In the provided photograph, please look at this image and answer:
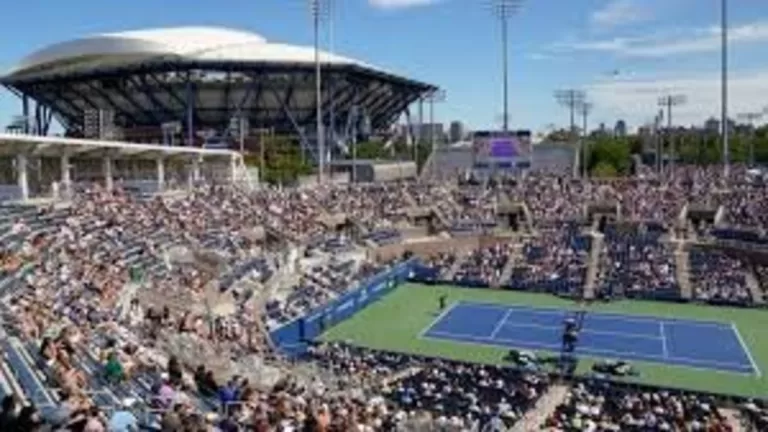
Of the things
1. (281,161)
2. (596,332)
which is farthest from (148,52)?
(596,332)

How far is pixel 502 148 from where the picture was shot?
194 ft

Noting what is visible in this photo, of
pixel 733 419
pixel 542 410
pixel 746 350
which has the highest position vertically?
pixel 542 410

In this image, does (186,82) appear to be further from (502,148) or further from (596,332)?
(596,332)

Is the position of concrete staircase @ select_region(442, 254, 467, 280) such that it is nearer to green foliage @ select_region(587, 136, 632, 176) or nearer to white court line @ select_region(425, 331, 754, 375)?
white court line @ select_region(425, 331, 754, 375)

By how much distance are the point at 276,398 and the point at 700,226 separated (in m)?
39.3

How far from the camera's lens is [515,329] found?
34531mm

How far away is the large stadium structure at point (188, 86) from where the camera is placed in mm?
91500

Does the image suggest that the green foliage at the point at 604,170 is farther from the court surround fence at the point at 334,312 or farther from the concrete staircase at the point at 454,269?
the court surround fence at the point at 334,312

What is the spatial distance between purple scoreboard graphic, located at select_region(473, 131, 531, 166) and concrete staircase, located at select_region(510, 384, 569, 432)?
35392 mm

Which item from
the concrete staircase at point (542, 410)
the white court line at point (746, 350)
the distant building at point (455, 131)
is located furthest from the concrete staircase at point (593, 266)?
the distant building at point (455, 131)

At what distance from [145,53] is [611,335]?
75082 mm

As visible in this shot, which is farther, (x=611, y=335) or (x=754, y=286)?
(x=754, y=286)

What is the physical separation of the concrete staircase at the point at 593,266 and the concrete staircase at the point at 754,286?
242 inches

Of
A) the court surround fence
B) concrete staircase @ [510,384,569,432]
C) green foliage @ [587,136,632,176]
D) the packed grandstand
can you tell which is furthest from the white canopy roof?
concrete staircase @ [510,384,569,432]
